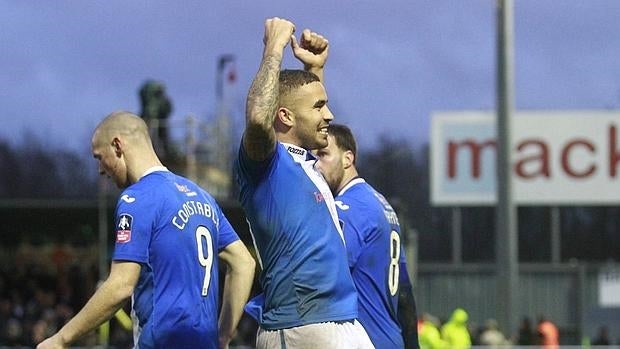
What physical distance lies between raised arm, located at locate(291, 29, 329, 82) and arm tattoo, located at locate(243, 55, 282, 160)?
1061 mm

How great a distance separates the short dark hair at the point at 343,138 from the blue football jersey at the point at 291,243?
195 cm

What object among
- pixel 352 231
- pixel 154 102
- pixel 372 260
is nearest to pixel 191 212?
pixel 352 231

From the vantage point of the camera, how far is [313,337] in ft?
22.6

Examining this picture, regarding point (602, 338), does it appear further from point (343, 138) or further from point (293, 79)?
point (293, 79)

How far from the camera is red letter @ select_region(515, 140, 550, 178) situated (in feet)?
128

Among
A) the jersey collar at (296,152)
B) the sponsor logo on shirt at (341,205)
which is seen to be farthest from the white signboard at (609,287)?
the jersey collar at (296,152)

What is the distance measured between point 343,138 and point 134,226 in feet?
6.41

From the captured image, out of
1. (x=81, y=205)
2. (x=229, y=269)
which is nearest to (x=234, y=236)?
(x=229, y=269)

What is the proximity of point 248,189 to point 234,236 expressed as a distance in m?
1.03

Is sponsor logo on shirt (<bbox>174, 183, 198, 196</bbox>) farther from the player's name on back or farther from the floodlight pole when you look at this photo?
the floodlight pole

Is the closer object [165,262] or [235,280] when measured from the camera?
[165,262]

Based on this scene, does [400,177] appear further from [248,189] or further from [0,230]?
[248,189]

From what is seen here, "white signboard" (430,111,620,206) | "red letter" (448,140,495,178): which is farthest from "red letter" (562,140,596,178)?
"red letter" (448,140,495,178)

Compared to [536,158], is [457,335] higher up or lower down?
lower down
